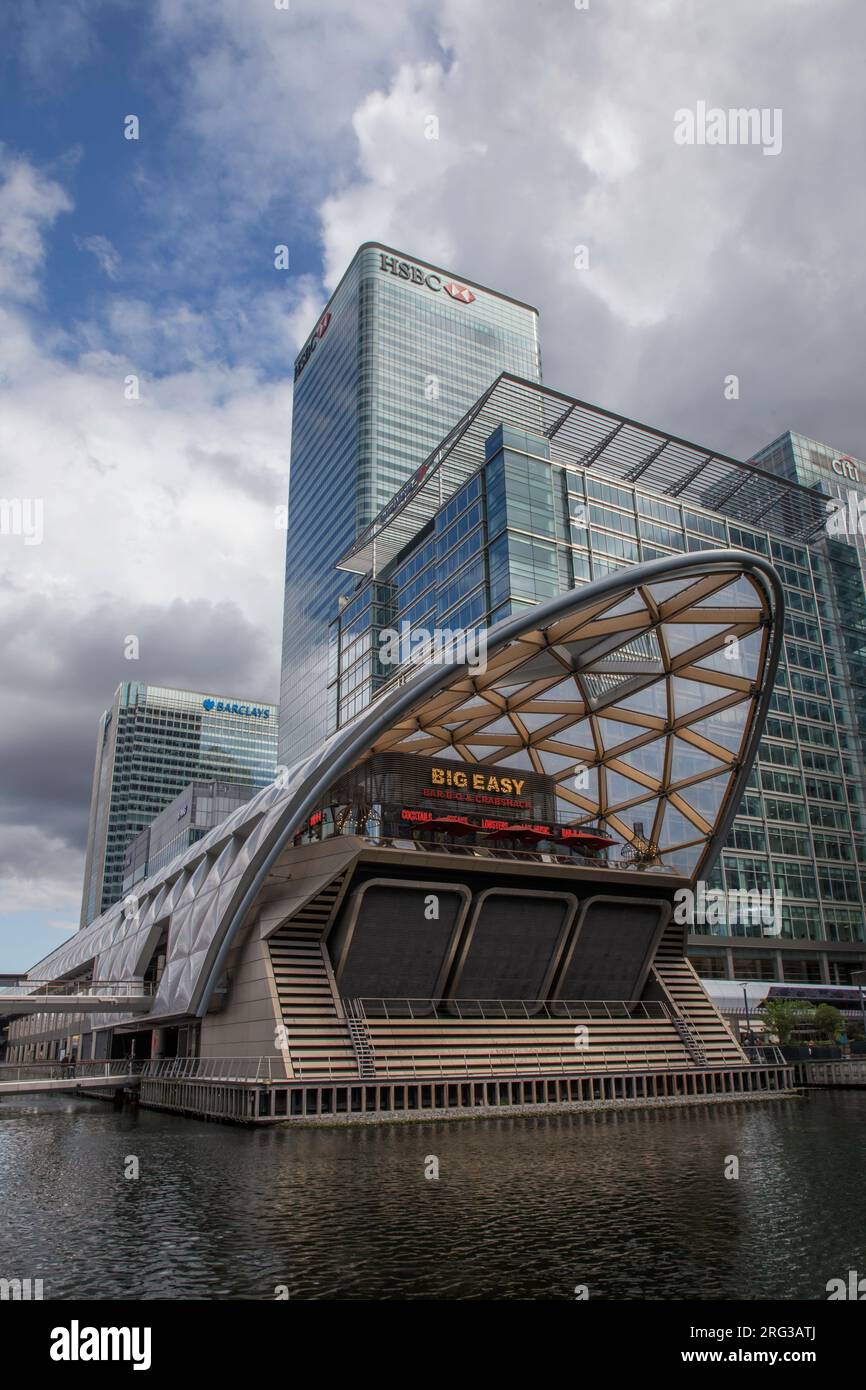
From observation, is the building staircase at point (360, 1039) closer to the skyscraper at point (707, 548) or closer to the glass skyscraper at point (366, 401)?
the skyscraper at point (707, 548)

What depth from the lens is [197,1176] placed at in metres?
24.7

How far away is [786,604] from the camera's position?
107000mm

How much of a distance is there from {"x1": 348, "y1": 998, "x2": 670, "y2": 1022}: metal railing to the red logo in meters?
150

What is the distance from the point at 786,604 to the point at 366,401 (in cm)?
8070

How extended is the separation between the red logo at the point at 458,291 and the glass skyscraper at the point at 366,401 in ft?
0.76

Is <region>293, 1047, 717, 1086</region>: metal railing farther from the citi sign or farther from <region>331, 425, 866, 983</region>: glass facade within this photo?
the citi sign

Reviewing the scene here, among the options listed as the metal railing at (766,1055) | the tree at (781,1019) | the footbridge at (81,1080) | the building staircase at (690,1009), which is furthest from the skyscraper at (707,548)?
the footbridge at (81,1080)

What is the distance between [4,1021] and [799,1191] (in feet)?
480

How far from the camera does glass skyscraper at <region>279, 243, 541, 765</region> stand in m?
157

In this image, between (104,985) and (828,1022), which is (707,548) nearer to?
(828,1022)

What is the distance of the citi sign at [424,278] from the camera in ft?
557

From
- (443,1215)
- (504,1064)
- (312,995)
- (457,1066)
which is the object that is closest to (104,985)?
(312,995)

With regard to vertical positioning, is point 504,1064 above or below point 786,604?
below

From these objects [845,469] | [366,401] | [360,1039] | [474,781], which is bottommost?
[360,1039]
